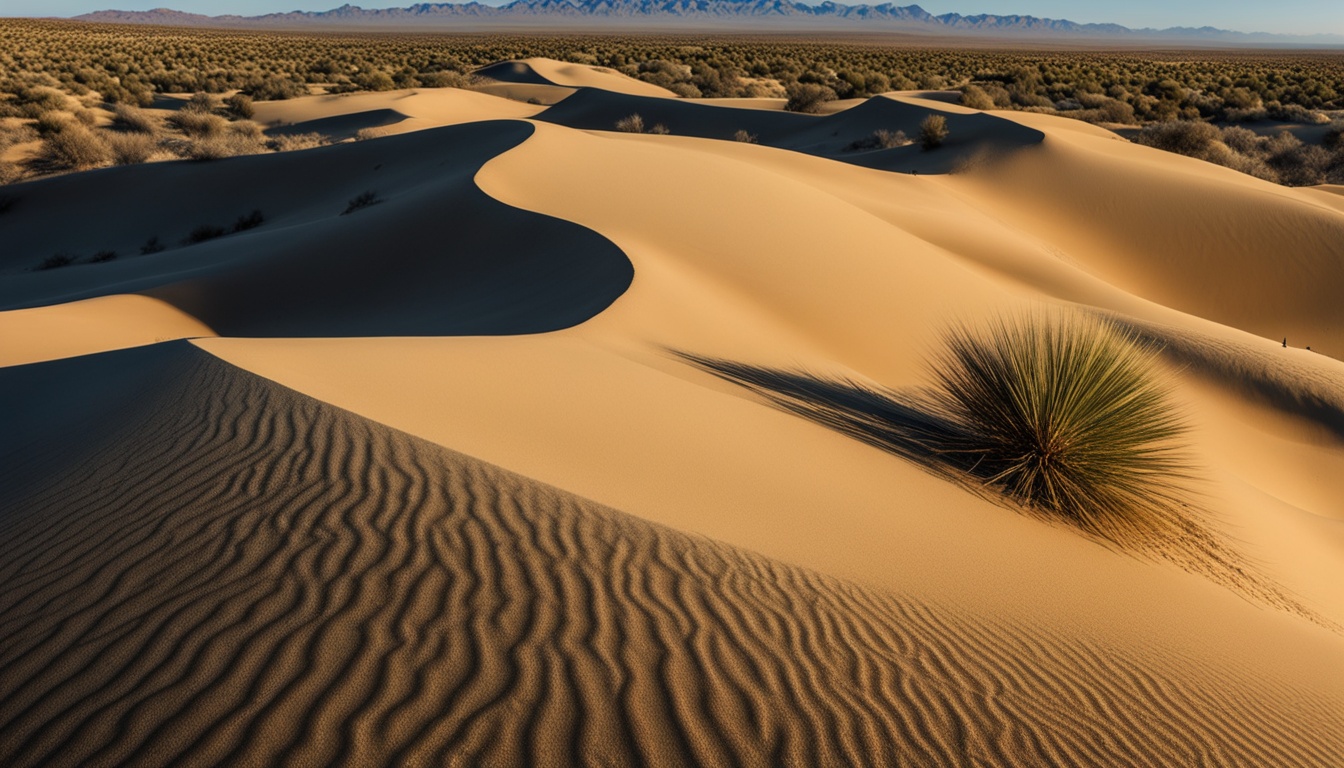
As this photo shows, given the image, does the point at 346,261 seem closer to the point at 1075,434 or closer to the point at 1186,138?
the point at 1075,434

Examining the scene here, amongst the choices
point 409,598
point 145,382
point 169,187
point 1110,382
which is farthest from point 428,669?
point 169,187

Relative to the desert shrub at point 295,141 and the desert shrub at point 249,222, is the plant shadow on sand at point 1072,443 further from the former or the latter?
the desert shrub at point 295,141

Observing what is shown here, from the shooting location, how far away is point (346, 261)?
1327cm

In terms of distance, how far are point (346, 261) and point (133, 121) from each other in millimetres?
23851

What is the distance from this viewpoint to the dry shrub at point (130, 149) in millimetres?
26281

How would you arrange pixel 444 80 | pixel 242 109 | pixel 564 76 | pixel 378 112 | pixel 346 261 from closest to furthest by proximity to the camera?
pixel 346 261 → pixel 378 112 → pixel 242 109 → pixel 444 80 → pixel 564 76

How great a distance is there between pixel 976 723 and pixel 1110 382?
4.52 metres

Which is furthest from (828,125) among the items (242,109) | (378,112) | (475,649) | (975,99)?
(475,649)

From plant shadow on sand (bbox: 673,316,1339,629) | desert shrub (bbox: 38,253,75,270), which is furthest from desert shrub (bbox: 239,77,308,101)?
plant shadow on sand (bbox: 673,316,1339,629)

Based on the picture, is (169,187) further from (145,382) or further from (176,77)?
(176,77)

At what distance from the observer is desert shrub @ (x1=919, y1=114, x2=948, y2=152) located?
25953mm

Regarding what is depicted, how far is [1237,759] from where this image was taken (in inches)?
128

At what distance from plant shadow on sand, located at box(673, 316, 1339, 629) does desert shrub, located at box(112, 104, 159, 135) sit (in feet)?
102

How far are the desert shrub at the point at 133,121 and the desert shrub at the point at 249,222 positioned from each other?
13.4 metres
